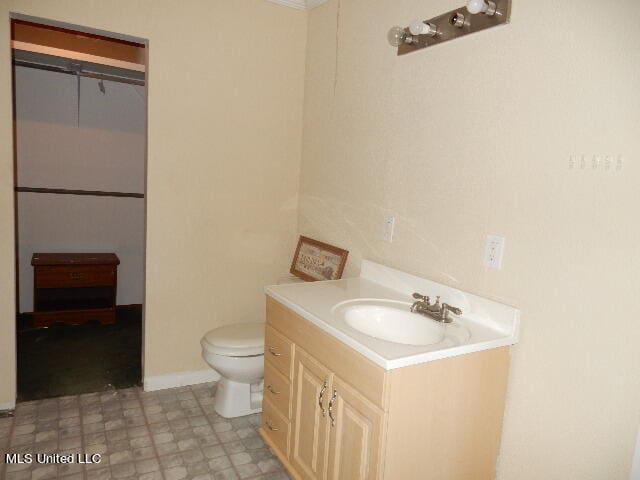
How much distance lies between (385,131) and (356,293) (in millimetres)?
812

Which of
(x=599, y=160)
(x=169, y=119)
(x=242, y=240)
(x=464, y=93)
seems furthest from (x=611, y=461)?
(x=169, y=119)

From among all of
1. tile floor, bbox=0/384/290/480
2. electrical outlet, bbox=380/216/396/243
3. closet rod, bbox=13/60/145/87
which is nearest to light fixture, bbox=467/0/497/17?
electrical outlet, bbox=380/216/396/243

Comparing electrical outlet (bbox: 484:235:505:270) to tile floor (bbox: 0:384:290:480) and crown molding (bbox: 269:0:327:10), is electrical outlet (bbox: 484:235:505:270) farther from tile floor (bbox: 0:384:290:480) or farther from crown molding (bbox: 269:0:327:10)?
crown molding (bbox: 269:0:327:10)

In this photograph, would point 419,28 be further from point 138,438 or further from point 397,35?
point 138,438

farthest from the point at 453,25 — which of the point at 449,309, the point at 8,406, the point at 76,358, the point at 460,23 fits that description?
Answer: the point at 76,358

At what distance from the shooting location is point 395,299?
6.48ft

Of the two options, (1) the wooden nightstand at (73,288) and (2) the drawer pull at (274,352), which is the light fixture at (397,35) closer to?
(2) the drawer pull at (274,352)

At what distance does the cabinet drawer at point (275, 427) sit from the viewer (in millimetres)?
1987

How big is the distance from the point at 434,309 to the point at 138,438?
5.31 ft

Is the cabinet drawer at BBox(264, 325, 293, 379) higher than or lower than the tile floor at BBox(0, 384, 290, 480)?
higher

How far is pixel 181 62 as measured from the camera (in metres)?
2.55

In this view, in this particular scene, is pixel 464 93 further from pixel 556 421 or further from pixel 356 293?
pixel 556 421

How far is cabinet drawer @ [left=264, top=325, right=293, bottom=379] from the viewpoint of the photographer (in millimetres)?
1939

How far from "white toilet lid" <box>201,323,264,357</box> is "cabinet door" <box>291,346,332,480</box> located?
0.55 meters
